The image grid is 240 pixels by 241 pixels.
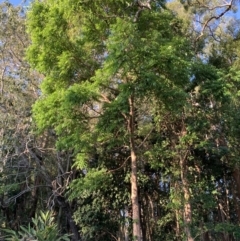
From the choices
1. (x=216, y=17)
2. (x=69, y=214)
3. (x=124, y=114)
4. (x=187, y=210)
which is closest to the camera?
(x=124, y=114)

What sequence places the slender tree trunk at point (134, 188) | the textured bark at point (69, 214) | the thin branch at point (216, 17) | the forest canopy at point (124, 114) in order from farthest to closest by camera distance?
the textured bark at point (69, 214) < the thin branch at point (216, 17) < the slender tree trunk at point (134, 188) < the forest canopy at point (124, 114)

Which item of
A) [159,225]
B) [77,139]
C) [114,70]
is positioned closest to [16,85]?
[77,139]

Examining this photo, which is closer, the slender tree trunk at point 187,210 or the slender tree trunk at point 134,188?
the slender tree trunk at point 134,188

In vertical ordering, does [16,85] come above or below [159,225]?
above

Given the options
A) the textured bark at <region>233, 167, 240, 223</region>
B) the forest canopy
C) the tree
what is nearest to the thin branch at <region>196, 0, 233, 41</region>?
the forest canopy

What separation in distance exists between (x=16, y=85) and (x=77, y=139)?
11.9 ft

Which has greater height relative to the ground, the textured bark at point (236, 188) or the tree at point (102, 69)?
the tree at point (102, 69)

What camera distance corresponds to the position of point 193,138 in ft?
24.9

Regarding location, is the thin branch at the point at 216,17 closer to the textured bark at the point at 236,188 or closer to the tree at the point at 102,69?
the tree at the point at 102,69

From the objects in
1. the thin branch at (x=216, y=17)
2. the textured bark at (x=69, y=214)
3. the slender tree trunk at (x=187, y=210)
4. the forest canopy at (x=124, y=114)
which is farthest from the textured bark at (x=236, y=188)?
the textured bark at (x=69, y=214)

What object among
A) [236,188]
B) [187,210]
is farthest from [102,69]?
[236,188]

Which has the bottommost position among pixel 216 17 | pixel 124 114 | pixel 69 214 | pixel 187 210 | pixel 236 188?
pixel 187 210

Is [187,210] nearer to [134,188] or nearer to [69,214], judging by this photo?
[134,188]

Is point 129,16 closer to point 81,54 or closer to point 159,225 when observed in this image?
point 81,54
